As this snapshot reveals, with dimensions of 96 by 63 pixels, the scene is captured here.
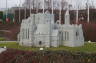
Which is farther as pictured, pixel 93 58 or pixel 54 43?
pixel 54 43

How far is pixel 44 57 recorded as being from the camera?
74.4 ft

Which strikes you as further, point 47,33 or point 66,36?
point 66,36

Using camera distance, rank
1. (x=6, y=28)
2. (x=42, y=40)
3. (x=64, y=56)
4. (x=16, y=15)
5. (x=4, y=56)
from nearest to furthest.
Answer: (x=64, y=56), (x=4, y=56), (x=42, y=40), (x=6, y=28), (x=16, y=15)

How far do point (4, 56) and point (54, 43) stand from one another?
33.7 ft

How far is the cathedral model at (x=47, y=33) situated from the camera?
114 ft

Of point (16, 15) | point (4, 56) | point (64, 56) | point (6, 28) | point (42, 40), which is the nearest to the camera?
point (64, 56)

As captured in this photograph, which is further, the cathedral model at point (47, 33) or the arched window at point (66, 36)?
the arched window at point (66, 36)

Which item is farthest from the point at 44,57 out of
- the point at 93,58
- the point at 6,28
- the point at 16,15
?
the point at 16,15

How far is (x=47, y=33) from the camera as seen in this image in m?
34.7

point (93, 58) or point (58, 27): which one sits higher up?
point (58, 27)

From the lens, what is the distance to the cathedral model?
1366 inches

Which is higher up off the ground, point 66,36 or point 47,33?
point 47,33

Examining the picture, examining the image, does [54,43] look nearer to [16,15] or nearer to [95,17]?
[95,17]

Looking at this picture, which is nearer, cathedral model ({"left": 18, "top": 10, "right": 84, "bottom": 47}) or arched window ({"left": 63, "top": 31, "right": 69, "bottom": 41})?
cathedral model ({"left": 18, "top": 10, "right": 84, "bottom": 47})
